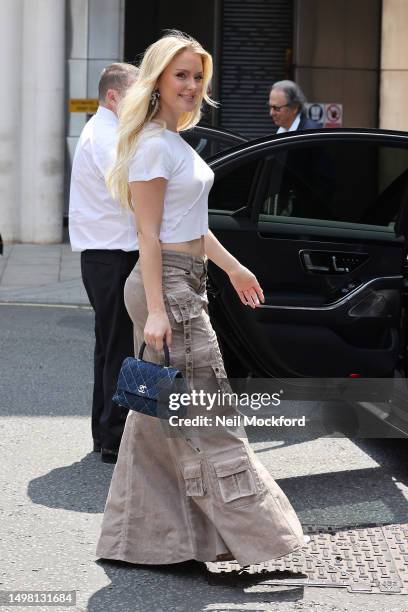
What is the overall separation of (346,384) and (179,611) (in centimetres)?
225

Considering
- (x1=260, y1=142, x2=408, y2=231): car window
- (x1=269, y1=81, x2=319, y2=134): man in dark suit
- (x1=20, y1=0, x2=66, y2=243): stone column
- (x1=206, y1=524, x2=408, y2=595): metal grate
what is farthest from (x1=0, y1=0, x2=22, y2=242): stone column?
(x1=206, y1=524, x2=408, y2=595): metal grate

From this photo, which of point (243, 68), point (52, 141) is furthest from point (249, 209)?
point (243, 68)

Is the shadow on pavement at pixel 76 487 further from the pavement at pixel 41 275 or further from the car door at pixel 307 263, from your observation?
the pavement at pixel 41 275

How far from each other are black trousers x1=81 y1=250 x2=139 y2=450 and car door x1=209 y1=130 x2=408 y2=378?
49cm

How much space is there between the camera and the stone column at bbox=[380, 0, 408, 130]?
17.4 m

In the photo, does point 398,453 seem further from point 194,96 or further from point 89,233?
point 194,96

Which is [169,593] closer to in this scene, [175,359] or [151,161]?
[175,359]

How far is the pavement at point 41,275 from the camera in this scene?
12.0 meters

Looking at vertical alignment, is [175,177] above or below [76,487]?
above

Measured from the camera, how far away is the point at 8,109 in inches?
635

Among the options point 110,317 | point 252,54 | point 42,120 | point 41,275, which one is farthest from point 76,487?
point 252,54

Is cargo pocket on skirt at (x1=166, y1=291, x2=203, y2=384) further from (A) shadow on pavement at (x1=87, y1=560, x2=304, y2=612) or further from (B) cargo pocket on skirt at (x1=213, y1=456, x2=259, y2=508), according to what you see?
(A) shadow on pavement at (x1=87, y1=560, x2=304, y2=612)

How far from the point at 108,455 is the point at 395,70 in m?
12.0

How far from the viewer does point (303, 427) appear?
286 inches
